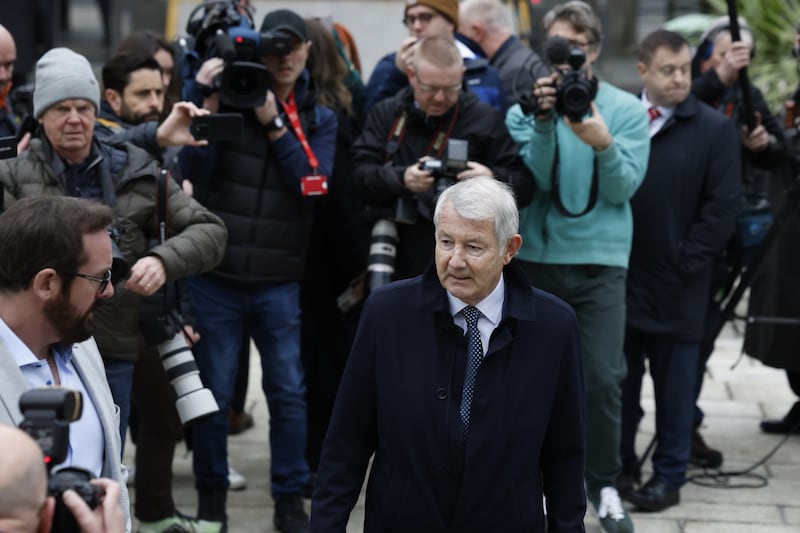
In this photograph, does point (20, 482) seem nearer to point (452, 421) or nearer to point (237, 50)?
point (452, 421)

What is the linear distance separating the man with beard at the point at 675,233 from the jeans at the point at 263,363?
1.58 m

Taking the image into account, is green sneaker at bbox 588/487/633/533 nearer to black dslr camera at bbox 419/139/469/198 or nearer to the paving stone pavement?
the paving stone pavement

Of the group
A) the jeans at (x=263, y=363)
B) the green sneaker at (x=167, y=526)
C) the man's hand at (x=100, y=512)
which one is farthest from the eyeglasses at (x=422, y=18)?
the man's hand at (x=100, y=512)

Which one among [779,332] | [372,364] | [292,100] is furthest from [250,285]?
[779,332]

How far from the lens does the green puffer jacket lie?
4.92m

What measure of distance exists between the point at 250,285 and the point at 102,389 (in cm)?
243

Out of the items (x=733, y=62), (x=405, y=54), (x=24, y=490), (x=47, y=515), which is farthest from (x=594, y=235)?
(x=24, y=490)

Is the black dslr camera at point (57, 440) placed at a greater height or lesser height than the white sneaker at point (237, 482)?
greater

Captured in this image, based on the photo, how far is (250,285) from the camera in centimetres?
593

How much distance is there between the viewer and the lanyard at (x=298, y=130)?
19.2 feet

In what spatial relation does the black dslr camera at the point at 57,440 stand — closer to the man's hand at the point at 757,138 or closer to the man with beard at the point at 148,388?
the man with beard at the point at 148,388

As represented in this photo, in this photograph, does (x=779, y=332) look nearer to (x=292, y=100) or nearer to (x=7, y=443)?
(x=292, y=100)

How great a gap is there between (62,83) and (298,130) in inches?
48.2

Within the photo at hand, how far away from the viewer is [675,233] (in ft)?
21.0
